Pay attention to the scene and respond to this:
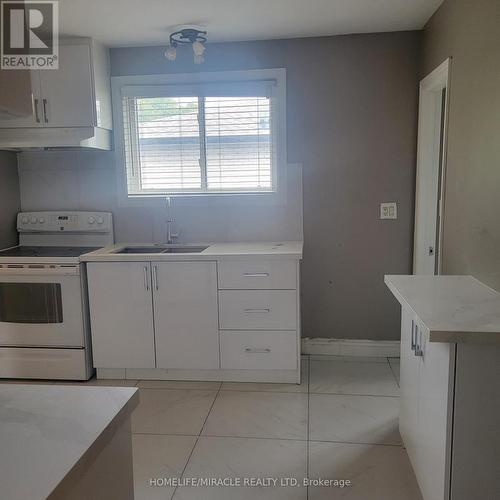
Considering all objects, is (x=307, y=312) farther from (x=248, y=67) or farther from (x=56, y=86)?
(x=56, y=86)

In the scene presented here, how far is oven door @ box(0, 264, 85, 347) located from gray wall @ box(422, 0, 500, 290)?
92.7 inches

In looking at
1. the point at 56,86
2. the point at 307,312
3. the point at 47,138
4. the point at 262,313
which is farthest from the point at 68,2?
the point at 307,312

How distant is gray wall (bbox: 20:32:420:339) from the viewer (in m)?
3.27

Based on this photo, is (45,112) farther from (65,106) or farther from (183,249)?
(183,249)

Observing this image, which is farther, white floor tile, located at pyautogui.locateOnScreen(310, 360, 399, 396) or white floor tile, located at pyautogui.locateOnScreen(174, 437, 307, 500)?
white floor tile, located at pyautogui.locateOnScreen(310, 360, 399, 396)

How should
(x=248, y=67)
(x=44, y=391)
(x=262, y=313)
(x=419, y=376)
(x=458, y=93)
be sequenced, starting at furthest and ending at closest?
(x=248, y=67) → (x=262, y=313) → (x=458, y=93) → (x=419, y=376) → (x=44, y=391)

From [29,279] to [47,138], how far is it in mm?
968

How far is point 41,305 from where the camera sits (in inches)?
125

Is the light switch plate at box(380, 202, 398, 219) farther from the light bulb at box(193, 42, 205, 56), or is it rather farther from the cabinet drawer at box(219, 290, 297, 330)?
the light bulb at box(193, 42, 205, 56)

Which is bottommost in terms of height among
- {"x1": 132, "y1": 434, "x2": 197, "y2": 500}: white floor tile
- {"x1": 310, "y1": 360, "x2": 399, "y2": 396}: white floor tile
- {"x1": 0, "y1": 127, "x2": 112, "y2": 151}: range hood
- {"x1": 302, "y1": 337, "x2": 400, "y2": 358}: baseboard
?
{"x1": 132, "y1": 434, "x2": 197, "y2": 500}: white floor tile

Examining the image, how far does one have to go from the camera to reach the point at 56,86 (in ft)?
10.4

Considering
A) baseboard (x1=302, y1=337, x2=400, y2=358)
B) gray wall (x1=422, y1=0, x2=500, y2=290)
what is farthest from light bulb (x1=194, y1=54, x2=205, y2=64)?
baseboard (x1=302, y1=337, x2=400, y2=358)

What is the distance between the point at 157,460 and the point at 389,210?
224cm

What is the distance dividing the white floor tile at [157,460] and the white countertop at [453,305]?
52.6 inches
